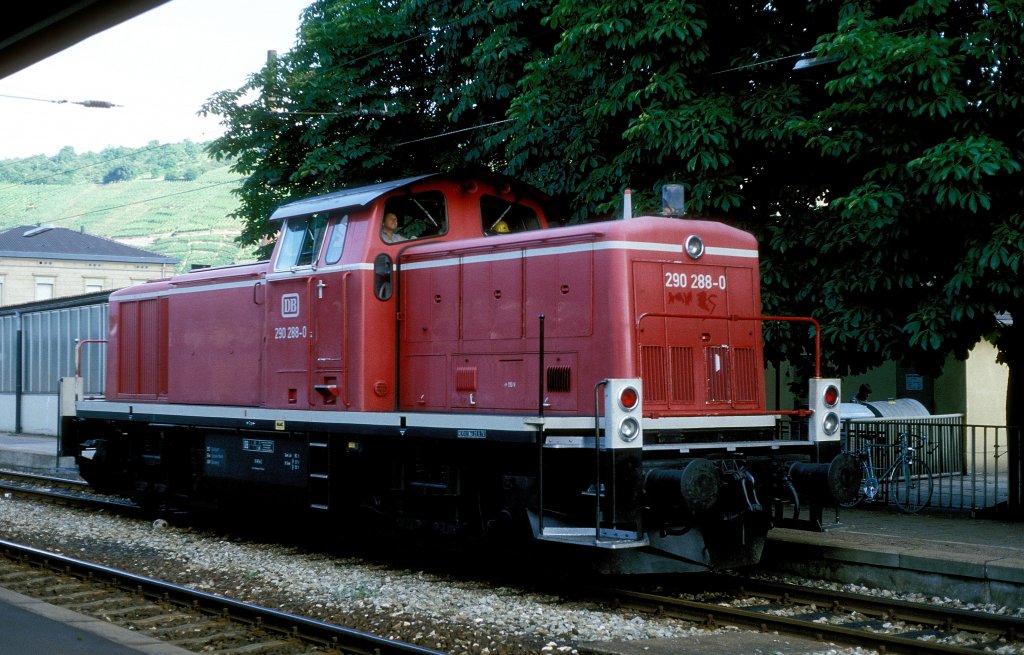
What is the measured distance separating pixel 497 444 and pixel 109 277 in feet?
153

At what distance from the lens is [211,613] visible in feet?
26.6

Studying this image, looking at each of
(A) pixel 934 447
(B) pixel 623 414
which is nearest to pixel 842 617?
(B) pixel 623 414

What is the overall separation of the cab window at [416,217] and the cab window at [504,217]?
17.3 inches

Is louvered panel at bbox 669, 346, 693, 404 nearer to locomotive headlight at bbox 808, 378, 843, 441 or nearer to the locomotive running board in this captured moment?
locomotive headlight at bbox 808, 378, 843, 441

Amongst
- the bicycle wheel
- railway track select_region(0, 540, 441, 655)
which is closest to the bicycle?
the bicycle wheel

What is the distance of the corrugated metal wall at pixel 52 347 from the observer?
24797mm

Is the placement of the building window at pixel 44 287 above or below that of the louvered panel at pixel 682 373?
above

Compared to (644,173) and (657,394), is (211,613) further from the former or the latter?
(644,173)

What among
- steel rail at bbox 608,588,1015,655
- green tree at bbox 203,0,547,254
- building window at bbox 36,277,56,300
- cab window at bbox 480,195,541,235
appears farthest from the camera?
building window at bbox 36,277,56,300

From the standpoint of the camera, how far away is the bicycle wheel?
12328mm

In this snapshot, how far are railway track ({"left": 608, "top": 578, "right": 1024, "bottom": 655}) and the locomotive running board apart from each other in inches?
24.8

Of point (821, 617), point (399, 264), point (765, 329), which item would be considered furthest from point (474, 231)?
point (821, 617)

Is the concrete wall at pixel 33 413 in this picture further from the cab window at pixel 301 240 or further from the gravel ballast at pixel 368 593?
the cab window at pixel 301 240

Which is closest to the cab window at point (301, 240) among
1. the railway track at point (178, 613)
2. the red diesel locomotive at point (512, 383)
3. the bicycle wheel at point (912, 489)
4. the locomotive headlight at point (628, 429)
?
the red diesel locomotive at point (512, 383)
